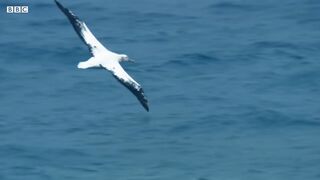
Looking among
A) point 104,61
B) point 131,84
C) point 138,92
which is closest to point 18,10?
point 104,61

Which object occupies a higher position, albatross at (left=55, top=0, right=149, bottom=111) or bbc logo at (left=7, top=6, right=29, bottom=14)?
albatross at (left=55, top=0, right=149, bottom=111)

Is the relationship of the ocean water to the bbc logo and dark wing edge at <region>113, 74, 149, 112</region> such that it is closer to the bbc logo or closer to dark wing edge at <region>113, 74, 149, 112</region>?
the bbc logo

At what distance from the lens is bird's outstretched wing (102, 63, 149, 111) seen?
2880 centimetres

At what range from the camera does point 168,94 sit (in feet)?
113

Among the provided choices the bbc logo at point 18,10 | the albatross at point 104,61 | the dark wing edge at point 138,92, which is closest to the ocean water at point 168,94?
the bbc logo at point 18,10

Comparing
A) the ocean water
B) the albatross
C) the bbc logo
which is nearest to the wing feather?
the albatross

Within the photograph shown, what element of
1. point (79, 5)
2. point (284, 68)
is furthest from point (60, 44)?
point (284, 68)

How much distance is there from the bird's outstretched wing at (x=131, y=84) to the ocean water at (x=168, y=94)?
8.12ft

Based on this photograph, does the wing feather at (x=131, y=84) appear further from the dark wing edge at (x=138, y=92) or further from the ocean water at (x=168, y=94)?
the ocean water at (x=168, y=94)

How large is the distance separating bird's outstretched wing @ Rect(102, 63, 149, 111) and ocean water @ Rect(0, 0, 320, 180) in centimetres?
248

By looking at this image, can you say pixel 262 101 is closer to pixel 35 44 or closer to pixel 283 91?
pixel 283 91

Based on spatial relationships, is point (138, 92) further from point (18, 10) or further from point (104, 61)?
point (18, 10)

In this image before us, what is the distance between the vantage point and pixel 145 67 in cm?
3566

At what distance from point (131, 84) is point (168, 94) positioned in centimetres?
524
